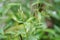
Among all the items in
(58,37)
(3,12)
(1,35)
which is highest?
(3,12)

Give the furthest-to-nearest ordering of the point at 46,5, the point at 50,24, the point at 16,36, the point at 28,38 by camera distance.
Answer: the point at 50,24
the point at 46,5
the point at 16,36
the point at 28,38

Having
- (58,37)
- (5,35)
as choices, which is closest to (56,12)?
(58,37)

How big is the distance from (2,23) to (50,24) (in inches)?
27.3

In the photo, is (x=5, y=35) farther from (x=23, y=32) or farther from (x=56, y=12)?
(x=56, y=12)

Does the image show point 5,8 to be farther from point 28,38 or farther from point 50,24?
point 50,24

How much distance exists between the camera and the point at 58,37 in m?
1.96

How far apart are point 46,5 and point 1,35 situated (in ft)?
2.31

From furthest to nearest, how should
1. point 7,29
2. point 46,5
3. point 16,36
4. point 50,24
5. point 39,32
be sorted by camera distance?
point 50,24
point 46,5
point 39,32
point 7,29
point 16,36

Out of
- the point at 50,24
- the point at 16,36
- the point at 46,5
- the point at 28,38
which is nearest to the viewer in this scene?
the point at 28,38

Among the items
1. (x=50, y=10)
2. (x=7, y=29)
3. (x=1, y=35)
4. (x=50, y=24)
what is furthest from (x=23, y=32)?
(x=50, y=24)

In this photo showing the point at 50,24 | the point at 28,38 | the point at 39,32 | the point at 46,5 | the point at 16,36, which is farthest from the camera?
the point at 50,24

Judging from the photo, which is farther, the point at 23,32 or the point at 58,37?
the point at 58,37

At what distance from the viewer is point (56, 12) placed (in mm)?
2188

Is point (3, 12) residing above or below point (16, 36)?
above
